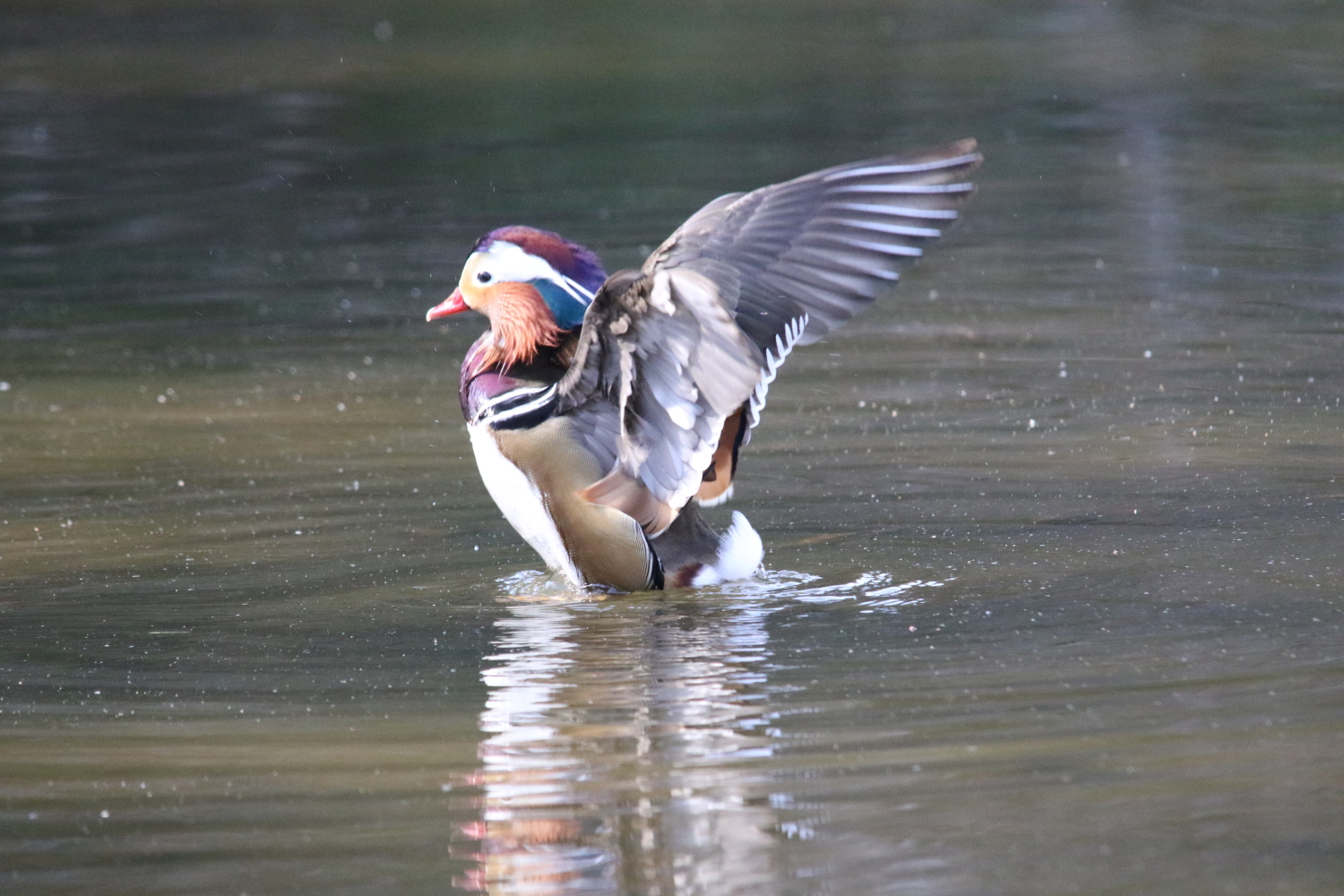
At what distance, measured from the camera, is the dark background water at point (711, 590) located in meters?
4.04

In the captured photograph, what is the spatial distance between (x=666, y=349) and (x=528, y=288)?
2.69ft

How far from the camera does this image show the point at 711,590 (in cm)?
614

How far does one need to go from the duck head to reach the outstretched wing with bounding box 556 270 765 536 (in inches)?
14.8

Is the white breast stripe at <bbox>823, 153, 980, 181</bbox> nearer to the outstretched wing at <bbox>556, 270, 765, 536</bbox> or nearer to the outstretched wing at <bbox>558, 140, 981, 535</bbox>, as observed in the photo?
the outstretched wing at <bbox>558, 140, 981, 535</bbox>

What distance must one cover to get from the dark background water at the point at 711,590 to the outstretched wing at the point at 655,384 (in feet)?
1.22

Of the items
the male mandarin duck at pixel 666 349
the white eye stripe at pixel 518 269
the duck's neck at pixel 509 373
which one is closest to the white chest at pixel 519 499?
the male mandarin duck at pixel 666 349

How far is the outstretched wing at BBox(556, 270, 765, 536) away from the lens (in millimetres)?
5332

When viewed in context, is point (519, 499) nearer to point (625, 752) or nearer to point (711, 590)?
point (711, 590)

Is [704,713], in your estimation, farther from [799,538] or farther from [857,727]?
[799,538]

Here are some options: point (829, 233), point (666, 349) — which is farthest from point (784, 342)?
point (666, 349)

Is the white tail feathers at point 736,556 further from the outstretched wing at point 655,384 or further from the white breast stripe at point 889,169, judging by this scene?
the white breast stripe at point 889,169

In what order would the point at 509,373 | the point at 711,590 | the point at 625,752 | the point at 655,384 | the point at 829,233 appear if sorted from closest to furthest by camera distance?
the point at 625,752 → the point at 655,384 → the point at 829,233 → the point at 711,590 → the point at 509,373

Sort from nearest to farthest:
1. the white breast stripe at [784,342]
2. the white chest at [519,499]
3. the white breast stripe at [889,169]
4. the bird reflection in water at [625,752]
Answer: the bird reflection in water at [625,752]
the white breast stripe at [889,169]
the white breast stripe at [784,342]
the white chest at [519,499]

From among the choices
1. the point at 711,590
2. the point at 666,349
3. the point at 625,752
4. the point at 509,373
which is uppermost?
the point at 666,349
